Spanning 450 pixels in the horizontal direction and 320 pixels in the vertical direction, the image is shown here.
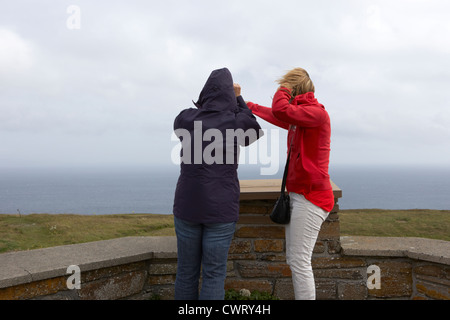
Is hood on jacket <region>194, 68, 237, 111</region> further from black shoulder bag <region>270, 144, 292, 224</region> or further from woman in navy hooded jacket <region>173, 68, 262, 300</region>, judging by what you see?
black shoulder bag <region>270, 144, 292, 224</region>

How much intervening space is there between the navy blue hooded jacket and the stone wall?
1017mm

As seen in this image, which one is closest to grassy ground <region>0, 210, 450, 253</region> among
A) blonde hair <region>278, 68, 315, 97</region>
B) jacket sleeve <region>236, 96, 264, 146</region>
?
blonde hair <region>278, 68, 315, 97</region>

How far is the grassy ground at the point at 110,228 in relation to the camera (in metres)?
4.56

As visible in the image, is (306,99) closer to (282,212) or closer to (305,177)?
(305,177)

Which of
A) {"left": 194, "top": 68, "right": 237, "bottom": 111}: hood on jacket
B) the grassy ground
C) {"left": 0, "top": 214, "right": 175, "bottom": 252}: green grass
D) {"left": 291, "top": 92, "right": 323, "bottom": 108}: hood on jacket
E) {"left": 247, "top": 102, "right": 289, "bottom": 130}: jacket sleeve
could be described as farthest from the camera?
the grassy ground

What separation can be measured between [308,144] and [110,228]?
3.46 m

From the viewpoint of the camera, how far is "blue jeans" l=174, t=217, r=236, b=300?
98.1 inches

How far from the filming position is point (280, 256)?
A: 3.60 metres

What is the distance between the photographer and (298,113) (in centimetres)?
257

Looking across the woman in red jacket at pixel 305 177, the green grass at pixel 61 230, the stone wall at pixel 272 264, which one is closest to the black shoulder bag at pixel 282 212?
the woman in red jacket at pixel 305 177

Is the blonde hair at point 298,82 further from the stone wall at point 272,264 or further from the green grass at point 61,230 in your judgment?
the green grass at point 61,230

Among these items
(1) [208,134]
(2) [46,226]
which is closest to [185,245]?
(1) [208,134]

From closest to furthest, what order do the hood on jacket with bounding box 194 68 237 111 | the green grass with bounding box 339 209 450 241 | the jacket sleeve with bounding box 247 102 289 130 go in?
the hood on jacket with bounding box 194 68 237 111
the jacket sleeve with bounding box 247 102 289 130
the green grass with bounding box 339 209 450 241

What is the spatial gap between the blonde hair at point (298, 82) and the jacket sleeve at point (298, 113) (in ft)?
0.52
